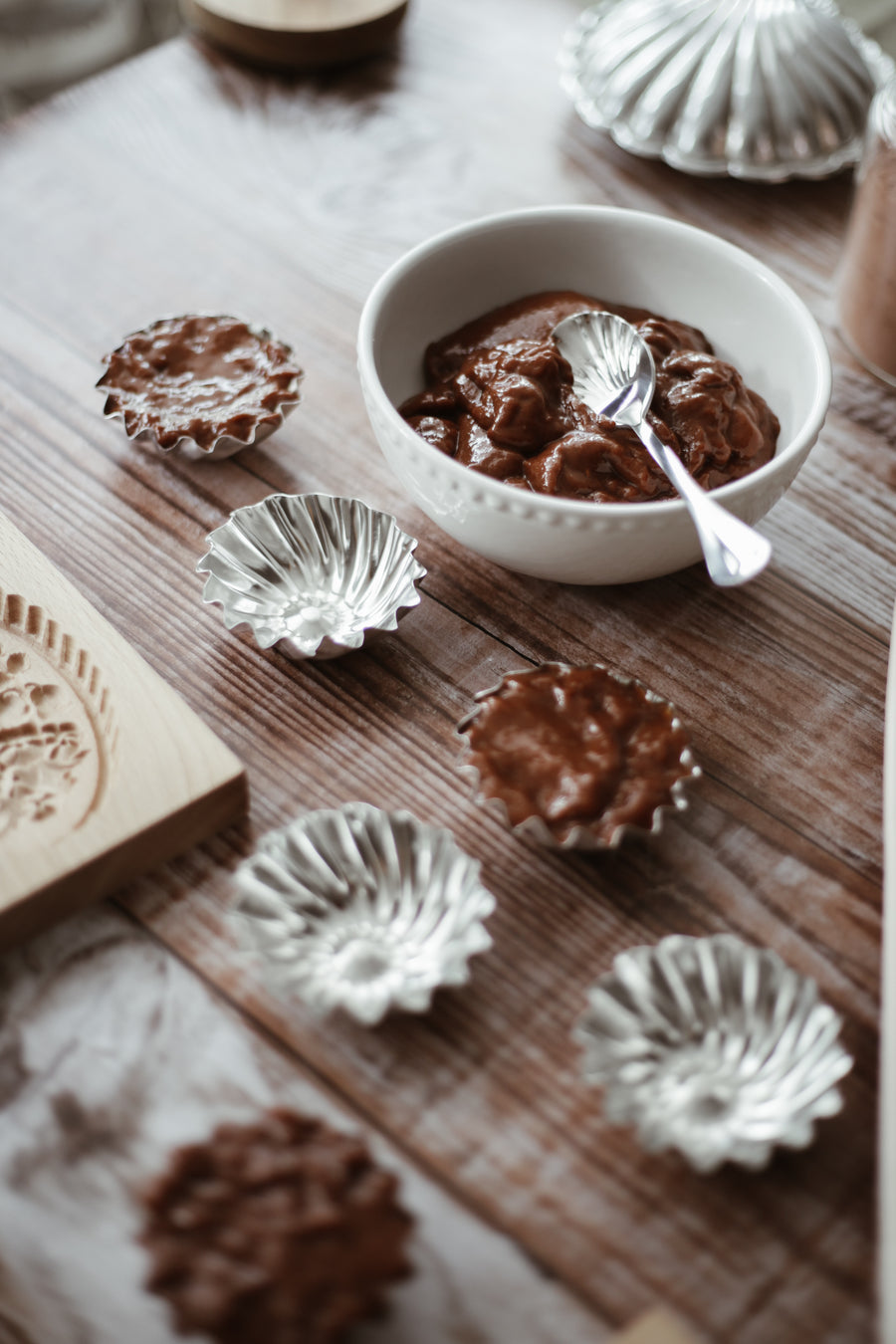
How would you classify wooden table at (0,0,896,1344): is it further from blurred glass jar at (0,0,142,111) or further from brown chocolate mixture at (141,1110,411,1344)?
blurred glass jar at (0,0,142,111)

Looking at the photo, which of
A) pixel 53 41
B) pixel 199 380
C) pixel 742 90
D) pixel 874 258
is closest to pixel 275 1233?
pixel 199 380

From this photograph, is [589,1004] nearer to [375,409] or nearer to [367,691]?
[367,691]

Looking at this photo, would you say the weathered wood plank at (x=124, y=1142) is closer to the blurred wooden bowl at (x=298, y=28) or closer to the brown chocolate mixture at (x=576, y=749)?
the brown chocolate mixture at (x=576, y=749)

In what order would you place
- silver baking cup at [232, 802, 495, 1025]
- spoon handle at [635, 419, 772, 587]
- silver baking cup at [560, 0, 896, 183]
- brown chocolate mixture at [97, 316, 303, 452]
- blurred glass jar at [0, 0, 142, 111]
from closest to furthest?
silver baking cup at [232, 802, 495, 1025] → spoon handle at [635, 419, 772, 587] → brown chocolate mixture at [97, 316, 303, 452] → silver baking cup at [560, 0, 896, 183] → blurred glass jar at [0, 0, 142, 111]

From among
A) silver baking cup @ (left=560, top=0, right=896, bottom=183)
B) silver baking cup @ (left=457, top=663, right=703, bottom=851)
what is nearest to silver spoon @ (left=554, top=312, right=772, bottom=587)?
silver baking cup @ (left=457, top=663, right=703, bottom=851)

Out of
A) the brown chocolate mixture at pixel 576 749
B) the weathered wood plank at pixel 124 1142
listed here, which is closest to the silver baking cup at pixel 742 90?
the brown chocolate mixture at pixel 576 749

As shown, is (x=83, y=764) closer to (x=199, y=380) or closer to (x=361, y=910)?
(x=361, y=910)
